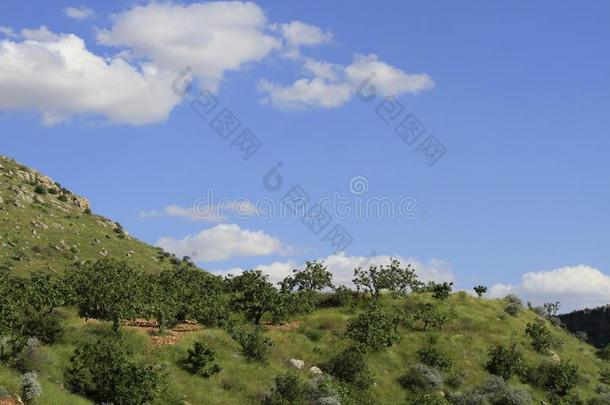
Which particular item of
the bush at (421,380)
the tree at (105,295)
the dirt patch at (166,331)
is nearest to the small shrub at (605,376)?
the bush at (421,380)

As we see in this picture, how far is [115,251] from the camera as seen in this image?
344ft

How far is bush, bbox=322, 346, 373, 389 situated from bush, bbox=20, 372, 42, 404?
2241 centimetres

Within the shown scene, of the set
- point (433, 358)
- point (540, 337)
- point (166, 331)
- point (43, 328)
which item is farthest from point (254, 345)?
point (540, 337)

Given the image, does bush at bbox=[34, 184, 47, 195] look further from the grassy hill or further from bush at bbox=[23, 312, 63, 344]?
bush at bbox=[23, 312, 63, 344]

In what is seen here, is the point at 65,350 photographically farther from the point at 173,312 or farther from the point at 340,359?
the point at 340,359

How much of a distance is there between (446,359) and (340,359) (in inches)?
426

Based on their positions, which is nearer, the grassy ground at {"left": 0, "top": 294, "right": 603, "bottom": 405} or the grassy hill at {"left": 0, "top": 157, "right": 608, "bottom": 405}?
the grassy ground at {"left": 0, "top": 294, "right": 603, "bottom": 405}

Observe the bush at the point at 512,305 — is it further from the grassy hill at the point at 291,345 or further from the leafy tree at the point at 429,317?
the leafy tree at the point at 429,317

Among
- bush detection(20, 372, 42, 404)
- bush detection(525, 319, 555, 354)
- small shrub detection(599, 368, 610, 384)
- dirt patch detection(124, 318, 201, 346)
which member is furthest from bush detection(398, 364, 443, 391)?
bush detection(20, 372, 42, 404)

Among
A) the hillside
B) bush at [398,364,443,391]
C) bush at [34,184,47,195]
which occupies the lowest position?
bush at [398,364,443,391]

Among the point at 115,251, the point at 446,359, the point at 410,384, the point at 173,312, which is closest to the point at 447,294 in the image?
the point at 446,359

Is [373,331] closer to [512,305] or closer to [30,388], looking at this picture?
[512,305]

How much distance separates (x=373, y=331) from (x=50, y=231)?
65857 mm

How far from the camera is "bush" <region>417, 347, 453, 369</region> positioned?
51.7m
